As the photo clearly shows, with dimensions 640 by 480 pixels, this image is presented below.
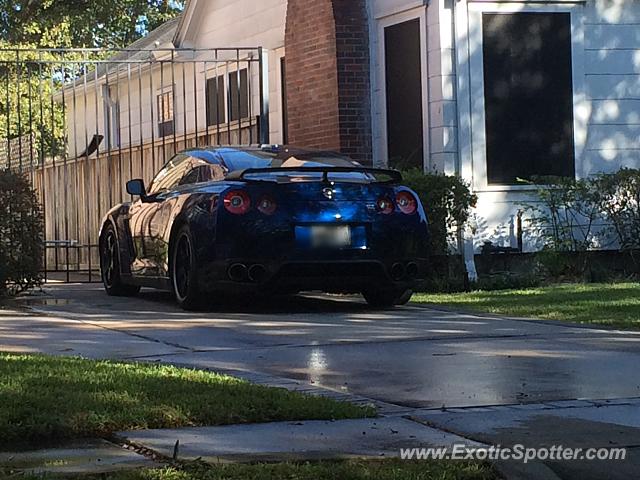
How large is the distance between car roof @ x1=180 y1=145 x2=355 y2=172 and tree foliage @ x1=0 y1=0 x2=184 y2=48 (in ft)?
80.4

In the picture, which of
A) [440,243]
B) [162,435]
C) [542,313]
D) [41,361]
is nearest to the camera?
[162,435]

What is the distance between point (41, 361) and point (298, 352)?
5.71 ft

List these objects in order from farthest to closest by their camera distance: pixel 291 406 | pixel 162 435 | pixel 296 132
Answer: pixel 296 132
pixel 291 406
pixel 162 435

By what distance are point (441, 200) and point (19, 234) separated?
4.35m

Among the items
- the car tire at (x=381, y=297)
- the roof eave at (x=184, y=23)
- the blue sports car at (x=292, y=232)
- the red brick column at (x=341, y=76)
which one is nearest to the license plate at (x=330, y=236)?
the blue sports car at (x=292, y=232)

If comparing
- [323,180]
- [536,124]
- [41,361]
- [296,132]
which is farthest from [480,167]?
[41,361]

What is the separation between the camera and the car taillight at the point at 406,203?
427 inches

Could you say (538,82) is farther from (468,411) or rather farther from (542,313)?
(468,411)

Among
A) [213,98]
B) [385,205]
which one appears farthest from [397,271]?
[213,98]

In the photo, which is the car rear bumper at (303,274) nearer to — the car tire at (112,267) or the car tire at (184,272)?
the car tire at (184,272)

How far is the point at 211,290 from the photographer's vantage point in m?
10.7

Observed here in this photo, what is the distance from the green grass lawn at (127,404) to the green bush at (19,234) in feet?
18.9

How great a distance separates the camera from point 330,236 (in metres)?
10.5

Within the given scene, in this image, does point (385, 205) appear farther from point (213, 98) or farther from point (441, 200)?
point (213, 98)
